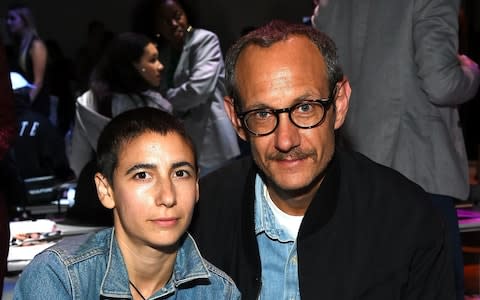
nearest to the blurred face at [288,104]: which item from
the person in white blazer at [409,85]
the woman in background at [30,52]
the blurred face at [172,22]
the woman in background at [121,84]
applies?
the person in white blazer at [409,85]

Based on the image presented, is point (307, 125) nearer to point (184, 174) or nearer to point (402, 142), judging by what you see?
point (184, 174)

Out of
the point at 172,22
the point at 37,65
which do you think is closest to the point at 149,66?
the point at 172,22

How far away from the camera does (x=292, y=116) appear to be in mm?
2234

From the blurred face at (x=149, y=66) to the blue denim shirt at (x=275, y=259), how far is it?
91.8 inches

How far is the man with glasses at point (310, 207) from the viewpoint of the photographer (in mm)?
2250

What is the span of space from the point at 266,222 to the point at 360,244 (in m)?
0.26

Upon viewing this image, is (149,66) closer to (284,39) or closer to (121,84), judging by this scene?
(121,84)

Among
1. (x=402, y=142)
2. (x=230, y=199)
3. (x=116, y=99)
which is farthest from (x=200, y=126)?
(x=230, y=199)

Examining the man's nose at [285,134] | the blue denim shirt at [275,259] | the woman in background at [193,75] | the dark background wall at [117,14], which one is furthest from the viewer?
the dark background wall at [117,14]

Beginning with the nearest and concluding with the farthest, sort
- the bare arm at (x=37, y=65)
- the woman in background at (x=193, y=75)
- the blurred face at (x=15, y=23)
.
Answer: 1. the woman in background at (x=193, y=75)
2. the blurred face at (x=15, y=23)
3. the bare arm at (x=37, y=65)

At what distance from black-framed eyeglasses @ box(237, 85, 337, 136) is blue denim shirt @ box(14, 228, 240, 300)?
341mm

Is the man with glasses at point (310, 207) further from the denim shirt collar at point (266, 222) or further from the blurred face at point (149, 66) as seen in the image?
the blurred face at point (149, 66)

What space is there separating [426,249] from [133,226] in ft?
2.42

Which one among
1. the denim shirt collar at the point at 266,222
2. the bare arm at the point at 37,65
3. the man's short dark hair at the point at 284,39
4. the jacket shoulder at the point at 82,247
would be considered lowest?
the bare arm at the point at 37,65
